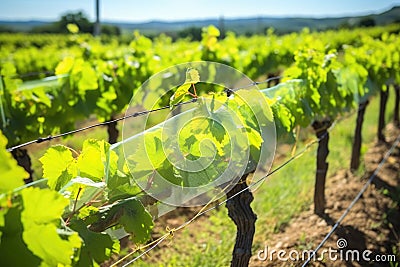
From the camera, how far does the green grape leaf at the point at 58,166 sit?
1.85 metres

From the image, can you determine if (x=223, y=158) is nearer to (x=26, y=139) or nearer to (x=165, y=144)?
(x=165, y=144)

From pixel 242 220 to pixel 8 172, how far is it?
1.76 m

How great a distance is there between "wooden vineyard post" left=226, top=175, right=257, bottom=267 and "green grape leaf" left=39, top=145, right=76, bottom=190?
1.20 meters

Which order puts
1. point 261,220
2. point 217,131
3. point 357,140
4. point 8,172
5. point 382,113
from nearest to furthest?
1. point 8,172
2. point 217,131
3. point 261,220
4. point 357,140
5. point 382,113

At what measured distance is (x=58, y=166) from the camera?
1871 millimetres

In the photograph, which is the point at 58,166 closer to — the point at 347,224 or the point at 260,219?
the point at 260,219

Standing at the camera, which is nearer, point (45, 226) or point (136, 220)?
point (45, 226)

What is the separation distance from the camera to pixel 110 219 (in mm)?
2031

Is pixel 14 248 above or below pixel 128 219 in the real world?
above

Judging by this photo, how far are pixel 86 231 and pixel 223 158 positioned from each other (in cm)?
92

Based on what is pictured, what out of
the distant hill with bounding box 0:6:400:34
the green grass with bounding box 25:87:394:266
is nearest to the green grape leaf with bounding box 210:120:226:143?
the green grass with bounding box 25:87:394:266

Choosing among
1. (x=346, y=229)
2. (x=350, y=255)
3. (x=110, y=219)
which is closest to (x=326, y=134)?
(x=346, y=229)

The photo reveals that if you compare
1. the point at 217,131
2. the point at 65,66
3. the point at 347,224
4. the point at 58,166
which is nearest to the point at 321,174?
the point at 347,224

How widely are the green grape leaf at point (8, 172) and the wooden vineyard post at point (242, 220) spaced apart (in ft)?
5.40
